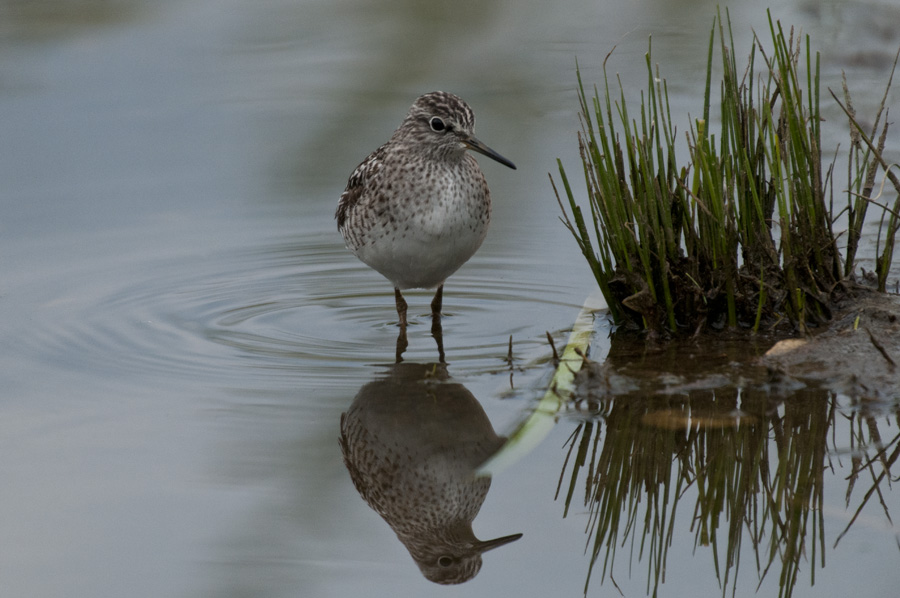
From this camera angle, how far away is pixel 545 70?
12.6 meters

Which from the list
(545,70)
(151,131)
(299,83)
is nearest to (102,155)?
(151,131)

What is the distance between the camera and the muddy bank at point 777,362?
5.75 m

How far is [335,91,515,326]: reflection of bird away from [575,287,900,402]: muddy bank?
1.37m

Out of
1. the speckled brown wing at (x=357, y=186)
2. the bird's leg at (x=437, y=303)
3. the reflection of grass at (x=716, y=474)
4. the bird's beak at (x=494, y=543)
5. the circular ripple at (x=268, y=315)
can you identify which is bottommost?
the circular ripple at (x=268, y=315)

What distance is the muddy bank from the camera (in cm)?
575

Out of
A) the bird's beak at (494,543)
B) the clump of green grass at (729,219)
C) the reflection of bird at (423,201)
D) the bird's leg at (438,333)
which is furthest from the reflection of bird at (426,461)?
the clump of green grass at (729,219)

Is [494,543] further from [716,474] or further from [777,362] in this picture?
[777,362]

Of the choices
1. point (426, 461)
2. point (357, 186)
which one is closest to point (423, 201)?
point (357, 186)

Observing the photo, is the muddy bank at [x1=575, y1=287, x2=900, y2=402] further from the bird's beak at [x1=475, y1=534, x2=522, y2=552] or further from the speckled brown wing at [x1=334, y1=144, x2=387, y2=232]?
the speckled brown wing at [x1=334, y1=144, x2=387, y2=232]

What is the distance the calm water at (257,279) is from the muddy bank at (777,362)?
0.28 meters

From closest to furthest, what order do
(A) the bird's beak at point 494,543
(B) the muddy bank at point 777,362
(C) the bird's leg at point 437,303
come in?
(A) the bird's beak at point 494,543, (B) the muddy bank at point 777,362, (C) the bird's leg at point 437,303

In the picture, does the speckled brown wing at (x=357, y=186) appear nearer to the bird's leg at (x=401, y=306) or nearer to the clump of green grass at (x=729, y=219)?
the bird's leg at (x=401, y=306)

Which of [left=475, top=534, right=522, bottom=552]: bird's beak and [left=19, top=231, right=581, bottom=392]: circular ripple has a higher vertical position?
[left=475, top=534, right=522, bottom=552]: bird's beak

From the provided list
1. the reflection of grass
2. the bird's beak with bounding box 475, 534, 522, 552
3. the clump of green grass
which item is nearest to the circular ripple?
the clump of green grass
